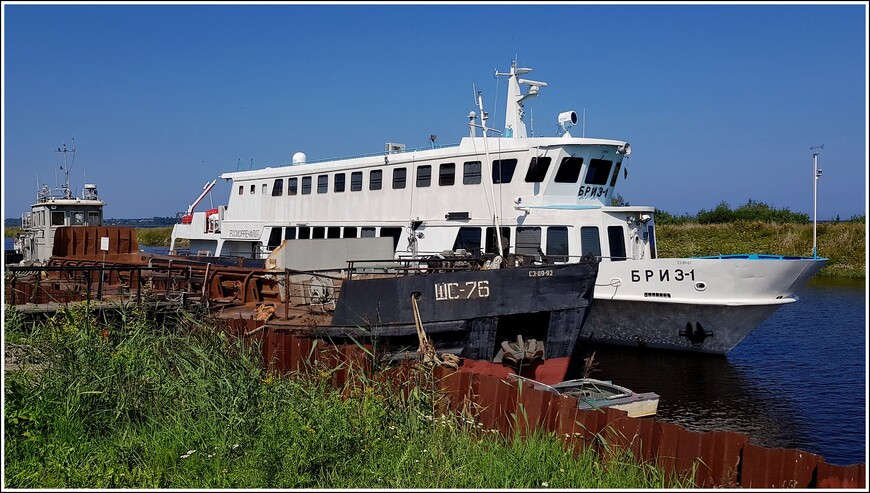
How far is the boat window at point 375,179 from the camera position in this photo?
2069 cm

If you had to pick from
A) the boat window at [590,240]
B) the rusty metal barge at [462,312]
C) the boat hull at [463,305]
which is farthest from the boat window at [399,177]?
the boat hull at [463,305]

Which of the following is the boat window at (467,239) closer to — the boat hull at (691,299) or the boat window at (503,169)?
the boat window at (503,169)

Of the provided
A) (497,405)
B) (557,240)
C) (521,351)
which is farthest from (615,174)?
(497,405)

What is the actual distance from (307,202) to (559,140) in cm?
896

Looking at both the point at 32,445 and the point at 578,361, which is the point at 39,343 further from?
the point at 578,361

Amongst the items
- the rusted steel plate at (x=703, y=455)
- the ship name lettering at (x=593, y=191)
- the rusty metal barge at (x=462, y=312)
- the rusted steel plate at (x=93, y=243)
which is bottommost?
the rusted steel plate at (x=703, y=455)

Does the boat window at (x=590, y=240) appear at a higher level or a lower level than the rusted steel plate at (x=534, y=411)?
higher

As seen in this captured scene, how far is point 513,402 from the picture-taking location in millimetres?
8367

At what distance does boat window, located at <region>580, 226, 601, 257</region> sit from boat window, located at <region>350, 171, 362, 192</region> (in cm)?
726

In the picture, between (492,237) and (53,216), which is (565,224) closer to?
(492,237)

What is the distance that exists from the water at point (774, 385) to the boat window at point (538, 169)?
4.86 metres

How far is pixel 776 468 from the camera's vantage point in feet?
21.8

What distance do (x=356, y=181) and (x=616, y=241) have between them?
810 centimetres

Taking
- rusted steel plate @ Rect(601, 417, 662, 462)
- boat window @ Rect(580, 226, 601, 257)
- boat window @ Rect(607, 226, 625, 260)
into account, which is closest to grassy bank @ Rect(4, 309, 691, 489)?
rusted steel plate @ Rect(601, 417, 662, 462)
